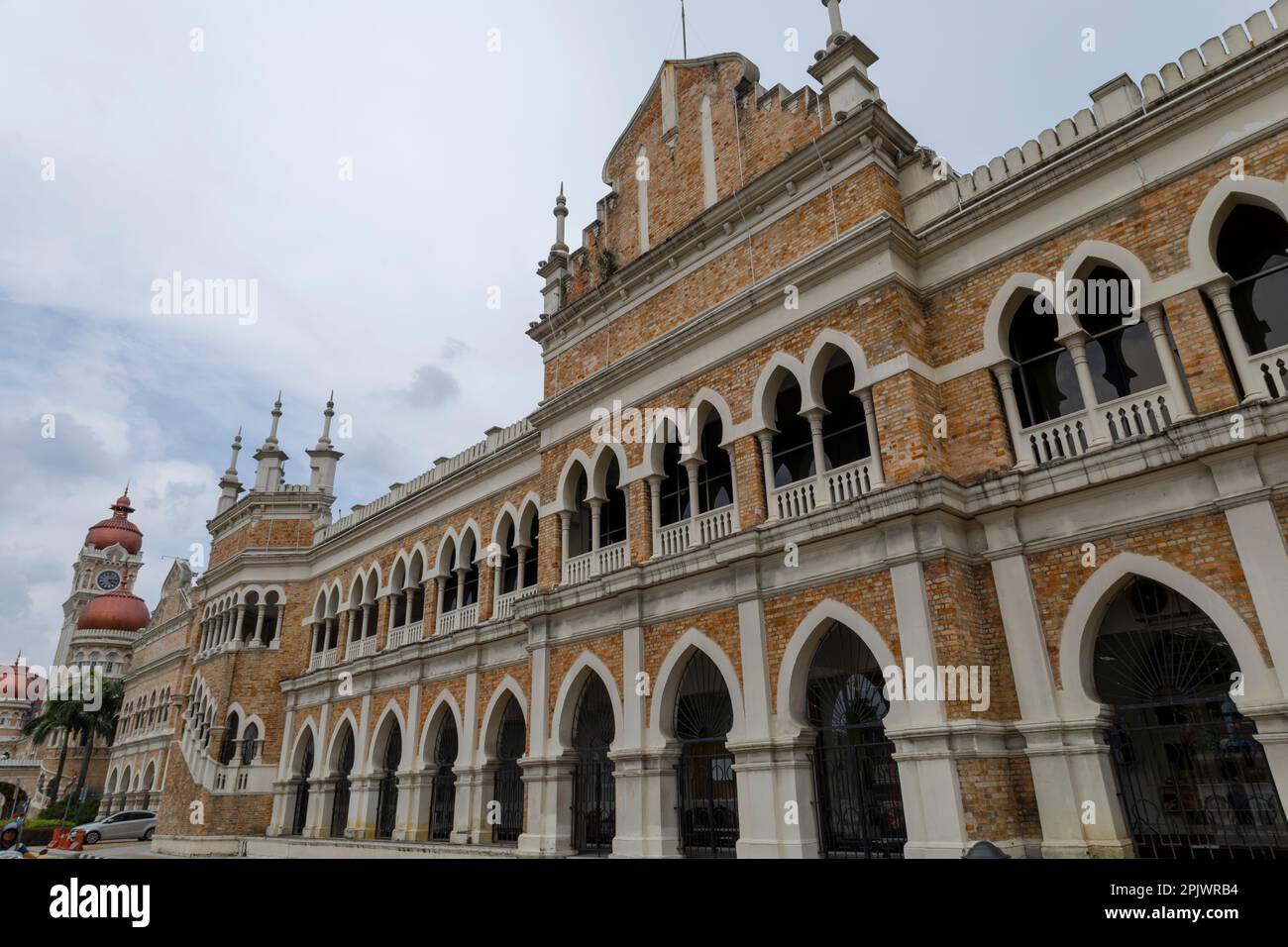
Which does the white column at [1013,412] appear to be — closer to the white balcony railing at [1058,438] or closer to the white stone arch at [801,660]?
the white balcony railing at [1058,438]

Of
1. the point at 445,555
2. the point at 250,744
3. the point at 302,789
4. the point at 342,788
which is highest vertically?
the point at 445,555

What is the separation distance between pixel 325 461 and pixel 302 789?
10.7 meters

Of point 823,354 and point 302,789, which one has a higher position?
point 823,354

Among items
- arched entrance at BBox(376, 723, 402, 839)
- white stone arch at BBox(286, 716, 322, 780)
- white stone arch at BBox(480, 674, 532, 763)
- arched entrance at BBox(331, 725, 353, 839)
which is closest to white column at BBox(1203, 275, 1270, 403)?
white stone arch at BBox(480, 674, 532, 763)

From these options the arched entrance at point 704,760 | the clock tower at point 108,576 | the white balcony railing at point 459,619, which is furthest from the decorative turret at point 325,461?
the clock tower at point 108,576

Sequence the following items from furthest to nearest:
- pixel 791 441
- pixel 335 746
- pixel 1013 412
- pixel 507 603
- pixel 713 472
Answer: pixel 335 746 < pixel 507 603 < pixel 713 472 < pixel 791 441 < pixel 1013 412

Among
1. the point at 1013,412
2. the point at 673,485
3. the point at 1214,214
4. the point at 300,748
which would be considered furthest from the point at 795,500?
the point at 300,748

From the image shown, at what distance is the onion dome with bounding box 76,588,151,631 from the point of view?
174ft

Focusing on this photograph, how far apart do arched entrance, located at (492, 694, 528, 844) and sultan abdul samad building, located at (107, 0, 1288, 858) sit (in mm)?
84

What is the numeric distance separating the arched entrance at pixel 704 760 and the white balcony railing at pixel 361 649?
11576mm

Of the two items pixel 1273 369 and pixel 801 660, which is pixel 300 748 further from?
pixel 1273 369

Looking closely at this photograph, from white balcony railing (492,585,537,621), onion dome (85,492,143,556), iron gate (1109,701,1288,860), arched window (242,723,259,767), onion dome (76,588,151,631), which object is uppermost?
onion dome (85,492,143,556)

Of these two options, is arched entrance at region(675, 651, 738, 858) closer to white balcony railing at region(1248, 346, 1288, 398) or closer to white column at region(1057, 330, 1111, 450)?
white column at region(1057, 330, 1111, 450)

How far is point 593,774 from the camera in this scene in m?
13.9
